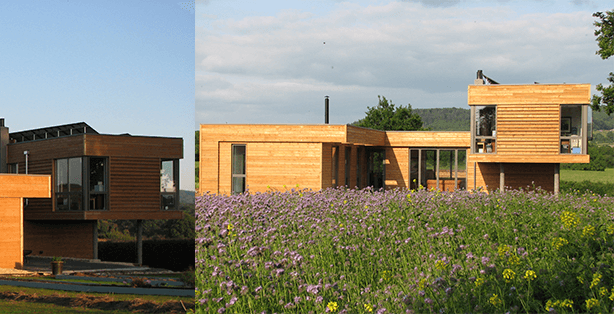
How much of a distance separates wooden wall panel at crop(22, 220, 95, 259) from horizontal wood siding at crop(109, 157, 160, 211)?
1.63 meters

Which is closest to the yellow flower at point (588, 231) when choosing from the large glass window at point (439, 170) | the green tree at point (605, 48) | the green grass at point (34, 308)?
the green grass at point (34, 308)

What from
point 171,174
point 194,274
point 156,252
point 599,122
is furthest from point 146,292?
point 599,122

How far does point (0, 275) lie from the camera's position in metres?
11.5

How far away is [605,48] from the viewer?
23.0 m

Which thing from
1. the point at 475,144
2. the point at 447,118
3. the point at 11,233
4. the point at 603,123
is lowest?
the point at 11,233

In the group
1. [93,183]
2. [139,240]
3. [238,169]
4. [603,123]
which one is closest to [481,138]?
[238,169]

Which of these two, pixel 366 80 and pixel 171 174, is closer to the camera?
pixel 171 174

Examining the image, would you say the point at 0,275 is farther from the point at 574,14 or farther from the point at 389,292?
the point at 574,14

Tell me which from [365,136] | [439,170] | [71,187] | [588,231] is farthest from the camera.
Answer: [439,170]

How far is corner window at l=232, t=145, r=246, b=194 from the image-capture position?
59.3 ft

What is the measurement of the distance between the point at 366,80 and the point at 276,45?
1068cm

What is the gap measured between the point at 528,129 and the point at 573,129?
1.58 metres

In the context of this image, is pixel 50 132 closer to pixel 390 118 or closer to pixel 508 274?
pixel 508 274

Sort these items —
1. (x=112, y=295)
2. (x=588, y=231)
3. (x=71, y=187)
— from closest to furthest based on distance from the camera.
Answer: (x=588, y=231) < (x=112, y=295) < (x=71, y=187)
